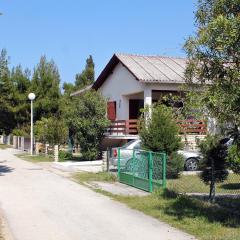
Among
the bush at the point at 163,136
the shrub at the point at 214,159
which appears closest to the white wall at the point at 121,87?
the bush at the point at 163,136

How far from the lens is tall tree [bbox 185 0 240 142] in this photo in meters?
8.73

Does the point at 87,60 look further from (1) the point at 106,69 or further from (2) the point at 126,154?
(2) the point at 126,154

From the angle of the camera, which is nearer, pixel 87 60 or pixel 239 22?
pixel 239 22

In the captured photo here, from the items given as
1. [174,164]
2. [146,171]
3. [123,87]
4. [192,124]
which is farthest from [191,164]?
[123,87]

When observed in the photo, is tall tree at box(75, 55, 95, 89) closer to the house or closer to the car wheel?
the house

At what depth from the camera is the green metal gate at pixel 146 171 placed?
1503cm

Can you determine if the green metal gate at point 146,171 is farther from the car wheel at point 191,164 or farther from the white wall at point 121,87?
the white wall at point 121,87

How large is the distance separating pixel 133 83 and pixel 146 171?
61.1 ft

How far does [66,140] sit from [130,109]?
5.03m

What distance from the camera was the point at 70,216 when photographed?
1174 cm

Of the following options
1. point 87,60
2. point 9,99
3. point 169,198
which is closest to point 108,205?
point 169,198

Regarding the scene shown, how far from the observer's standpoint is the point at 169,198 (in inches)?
541

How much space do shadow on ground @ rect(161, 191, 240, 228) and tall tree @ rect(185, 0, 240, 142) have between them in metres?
2.13

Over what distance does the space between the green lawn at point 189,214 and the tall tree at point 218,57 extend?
6.30ft
